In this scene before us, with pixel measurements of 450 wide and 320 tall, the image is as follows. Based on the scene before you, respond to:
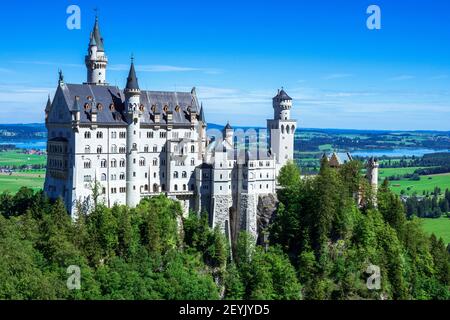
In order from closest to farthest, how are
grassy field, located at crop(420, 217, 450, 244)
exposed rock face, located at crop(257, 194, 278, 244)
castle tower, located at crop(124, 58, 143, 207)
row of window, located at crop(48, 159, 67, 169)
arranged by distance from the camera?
row of window, located at crop(48, 159, 67, 169) < castle tower, located at crop(124, 58, 143, 207) < exposed rock face, located at crop(257, 194, 278, 244) < grassy field, located at crop(420, 217, 450, 244)

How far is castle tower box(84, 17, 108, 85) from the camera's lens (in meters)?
95.5

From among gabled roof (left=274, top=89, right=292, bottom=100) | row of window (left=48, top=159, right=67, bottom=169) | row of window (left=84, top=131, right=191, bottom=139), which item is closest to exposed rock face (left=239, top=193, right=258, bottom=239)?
row of window (left=84, top=131, right=191, bottom=139)

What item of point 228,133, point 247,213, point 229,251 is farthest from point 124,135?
point 229,251

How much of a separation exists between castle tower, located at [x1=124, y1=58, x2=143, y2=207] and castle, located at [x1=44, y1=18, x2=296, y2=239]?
136mm

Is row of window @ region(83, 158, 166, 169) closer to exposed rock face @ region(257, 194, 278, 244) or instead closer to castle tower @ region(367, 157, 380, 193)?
exposed rock face @ region(257, 194, 278, 244)

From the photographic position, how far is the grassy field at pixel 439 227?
170 meters

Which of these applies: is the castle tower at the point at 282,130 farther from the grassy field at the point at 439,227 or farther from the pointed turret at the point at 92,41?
the grassy field at the point at 439,227


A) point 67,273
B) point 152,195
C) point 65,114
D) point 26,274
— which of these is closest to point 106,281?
point 67,273

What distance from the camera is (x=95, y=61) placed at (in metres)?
95.4

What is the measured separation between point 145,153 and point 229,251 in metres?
18.3

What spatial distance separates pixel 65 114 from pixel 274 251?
34.3 metres

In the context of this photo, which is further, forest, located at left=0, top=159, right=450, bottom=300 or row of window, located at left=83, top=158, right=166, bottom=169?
row of window, located at left=83, top=158, right=166, bottom=169

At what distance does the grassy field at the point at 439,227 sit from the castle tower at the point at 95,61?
102576 mm

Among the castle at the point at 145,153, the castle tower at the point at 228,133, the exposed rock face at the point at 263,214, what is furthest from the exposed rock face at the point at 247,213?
the castle tower at the point at 228,133
